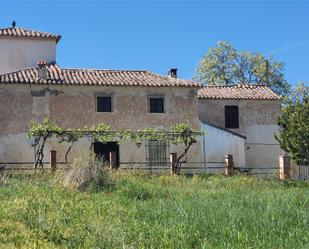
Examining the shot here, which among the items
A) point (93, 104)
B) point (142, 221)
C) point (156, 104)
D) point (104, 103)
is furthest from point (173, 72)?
point (142, 221)

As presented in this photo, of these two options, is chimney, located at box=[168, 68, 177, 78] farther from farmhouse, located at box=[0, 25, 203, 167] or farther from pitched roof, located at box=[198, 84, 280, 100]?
pitched roof, located at box=[198, 84, 280, 100]

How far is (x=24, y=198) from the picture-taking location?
1380 cm

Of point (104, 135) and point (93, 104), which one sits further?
point (93, 104)

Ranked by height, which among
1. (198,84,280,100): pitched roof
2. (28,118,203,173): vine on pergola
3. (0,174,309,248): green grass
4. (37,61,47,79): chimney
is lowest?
(0,174,309,248): green grass

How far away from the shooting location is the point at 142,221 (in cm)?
1132

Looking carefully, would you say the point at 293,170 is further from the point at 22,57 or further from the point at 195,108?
the point at 22,57

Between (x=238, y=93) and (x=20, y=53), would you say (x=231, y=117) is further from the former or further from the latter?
(x=20, y=53)

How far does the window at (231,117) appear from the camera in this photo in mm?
34062

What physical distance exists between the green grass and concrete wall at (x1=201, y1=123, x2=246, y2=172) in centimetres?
1487

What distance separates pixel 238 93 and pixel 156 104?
5.99m

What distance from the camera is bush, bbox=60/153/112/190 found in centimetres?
1784

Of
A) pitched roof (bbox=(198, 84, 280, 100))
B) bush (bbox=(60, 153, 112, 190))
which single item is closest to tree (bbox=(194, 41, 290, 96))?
pitched roof (bbox=(198, 84, 280, 100))

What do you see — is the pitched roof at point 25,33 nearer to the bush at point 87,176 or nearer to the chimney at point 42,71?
the chimney at point 42,71

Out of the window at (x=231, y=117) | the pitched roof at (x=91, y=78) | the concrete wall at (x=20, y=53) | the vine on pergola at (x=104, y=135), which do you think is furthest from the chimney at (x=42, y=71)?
the window at (x=231, y=117)
